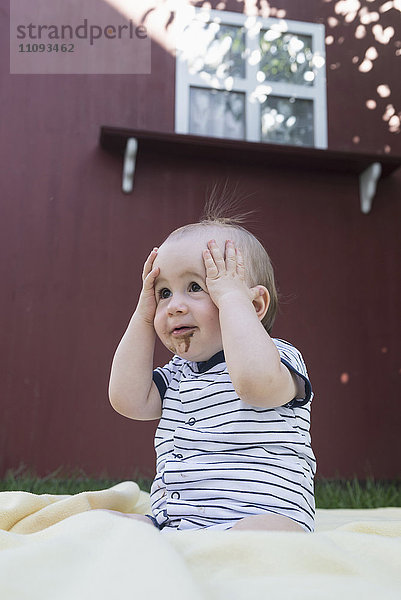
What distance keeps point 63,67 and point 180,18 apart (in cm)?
95

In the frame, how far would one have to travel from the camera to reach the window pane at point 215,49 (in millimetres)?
4824

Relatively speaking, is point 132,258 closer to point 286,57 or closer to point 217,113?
point 217,113

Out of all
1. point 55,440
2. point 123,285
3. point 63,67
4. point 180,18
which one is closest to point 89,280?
point 123,285

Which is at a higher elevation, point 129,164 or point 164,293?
point 129,164

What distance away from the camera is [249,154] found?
15.2 ft

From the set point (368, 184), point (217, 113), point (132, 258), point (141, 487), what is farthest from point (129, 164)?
point (141, 487)

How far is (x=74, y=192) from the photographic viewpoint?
4.55 m

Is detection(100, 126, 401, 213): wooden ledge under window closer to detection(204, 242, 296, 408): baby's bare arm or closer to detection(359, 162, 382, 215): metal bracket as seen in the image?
detection(359, 162, 382, 215): metal bracket

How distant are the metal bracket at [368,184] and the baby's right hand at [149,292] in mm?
3704

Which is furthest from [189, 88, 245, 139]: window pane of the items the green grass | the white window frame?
the green grass

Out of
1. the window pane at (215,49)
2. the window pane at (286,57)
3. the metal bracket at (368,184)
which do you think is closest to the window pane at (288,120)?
the window pane at (286,57)

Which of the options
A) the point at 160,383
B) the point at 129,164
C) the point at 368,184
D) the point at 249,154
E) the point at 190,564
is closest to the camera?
the point at 190,564

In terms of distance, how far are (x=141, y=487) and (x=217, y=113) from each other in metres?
2.81

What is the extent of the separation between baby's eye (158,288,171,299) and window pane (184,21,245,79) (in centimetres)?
384
